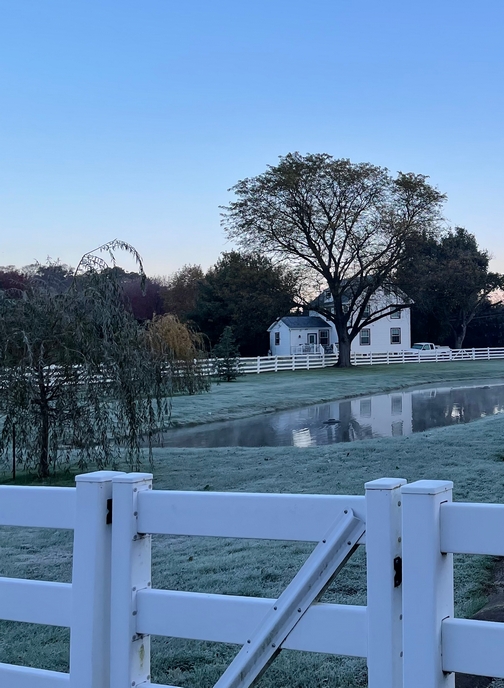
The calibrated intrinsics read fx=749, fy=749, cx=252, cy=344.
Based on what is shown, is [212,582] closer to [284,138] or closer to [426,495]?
[426,495]

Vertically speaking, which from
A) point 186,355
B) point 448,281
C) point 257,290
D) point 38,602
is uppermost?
point 448,281

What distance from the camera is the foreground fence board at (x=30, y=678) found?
2.70 metres

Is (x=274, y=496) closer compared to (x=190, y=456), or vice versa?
(x=274, y=496)

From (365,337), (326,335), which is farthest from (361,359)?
(365,337)

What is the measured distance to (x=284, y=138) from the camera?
45469mm

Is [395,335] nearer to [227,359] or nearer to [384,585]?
[227,359]

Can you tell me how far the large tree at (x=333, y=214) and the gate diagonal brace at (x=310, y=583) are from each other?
44.5 meters

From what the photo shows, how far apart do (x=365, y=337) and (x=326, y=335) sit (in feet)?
10.5

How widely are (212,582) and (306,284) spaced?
43.3 m

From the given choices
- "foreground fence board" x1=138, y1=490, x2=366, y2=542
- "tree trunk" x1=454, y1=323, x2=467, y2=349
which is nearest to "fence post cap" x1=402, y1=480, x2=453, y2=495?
"foreground fence board" x1=138, y1=490, x2=366, y2=542

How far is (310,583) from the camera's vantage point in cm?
225

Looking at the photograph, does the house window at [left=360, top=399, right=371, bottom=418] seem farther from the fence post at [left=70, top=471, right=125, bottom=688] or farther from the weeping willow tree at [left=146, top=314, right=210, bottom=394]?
the fence post at [left=70, top=471, right=125, bottom=688]

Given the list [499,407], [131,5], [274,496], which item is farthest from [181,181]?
[274,496]

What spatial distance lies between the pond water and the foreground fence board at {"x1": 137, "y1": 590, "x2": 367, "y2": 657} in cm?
1381
